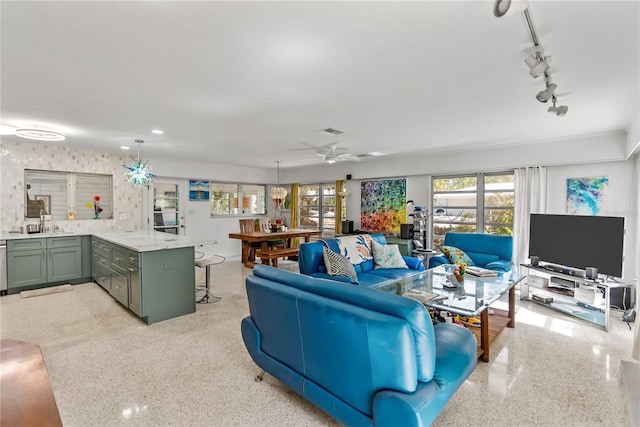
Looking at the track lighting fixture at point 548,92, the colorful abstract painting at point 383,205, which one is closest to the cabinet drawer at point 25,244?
the colorful abstract painting at point 383,205

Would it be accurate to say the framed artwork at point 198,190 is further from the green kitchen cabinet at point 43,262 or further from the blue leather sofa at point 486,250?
the blue leather sofa at point 486,250

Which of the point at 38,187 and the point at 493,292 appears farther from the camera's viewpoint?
the point at 38,187

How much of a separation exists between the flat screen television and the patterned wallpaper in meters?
7.22

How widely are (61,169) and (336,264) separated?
5281 mm

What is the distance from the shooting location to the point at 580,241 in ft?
12.6

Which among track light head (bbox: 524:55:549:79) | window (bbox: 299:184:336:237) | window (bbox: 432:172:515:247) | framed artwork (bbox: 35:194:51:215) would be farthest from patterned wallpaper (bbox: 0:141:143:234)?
track light head (bbox: 524:55:549:79)

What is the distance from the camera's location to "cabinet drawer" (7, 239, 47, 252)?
4523 mm

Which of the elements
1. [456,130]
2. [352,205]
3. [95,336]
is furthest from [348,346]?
[352,205]

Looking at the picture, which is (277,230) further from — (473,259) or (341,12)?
(341,12)

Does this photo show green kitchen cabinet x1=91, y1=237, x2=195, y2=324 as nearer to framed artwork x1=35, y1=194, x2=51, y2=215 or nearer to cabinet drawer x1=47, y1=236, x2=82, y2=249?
cabinet drawer x1=47, y1=236, x2=82, y2=249

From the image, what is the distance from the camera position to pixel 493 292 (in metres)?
2.99

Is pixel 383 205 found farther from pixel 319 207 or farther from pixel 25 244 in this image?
pixel 25 244

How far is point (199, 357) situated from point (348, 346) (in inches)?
70.0

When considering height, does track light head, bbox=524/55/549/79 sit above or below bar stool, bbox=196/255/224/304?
above
